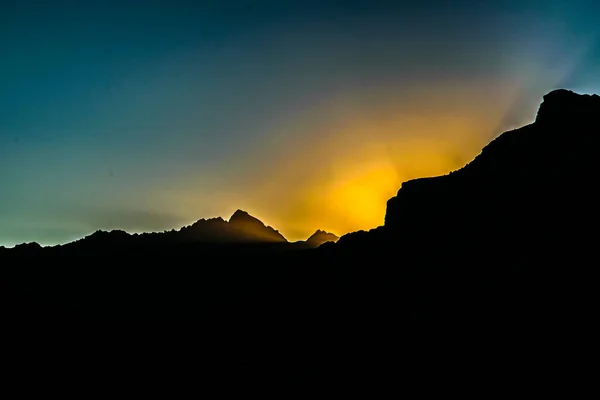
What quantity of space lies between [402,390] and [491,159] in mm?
31976

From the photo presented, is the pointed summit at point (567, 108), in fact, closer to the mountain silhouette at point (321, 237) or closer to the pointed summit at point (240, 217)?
the mountain silhouette at point (321, 237)

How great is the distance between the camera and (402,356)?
3841 centimetres

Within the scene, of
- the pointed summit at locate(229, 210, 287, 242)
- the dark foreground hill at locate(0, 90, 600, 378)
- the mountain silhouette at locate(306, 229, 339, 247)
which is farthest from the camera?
the pointed summit at locate(229, 210, 287, 242)

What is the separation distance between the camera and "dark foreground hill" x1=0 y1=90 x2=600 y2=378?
32.0 m

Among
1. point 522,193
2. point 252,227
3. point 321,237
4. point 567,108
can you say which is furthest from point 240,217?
point 522,193

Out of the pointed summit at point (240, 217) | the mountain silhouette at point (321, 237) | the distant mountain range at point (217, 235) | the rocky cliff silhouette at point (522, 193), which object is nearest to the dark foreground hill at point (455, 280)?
the rocky cliff silhouette at point (522, 193)

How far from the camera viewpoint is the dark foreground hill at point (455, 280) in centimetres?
3200

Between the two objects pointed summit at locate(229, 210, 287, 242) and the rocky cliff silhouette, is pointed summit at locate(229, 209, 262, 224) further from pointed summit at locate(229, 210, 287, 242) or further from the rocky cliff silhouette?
the rocky cliff silhouette

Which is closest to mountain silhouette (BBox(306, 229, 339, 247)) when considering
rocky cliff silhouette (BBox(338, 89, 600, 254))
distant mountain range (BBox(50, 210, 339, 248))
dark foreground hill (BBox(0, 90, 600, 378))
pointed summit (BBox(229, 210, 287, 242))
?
distant mountain range (BBox(50, 210, 339, 248))

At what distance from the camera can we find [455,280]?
3984cm

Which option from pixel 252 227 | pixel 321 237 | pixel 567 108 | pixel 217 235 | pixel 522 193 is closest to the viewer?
pixel 522 193

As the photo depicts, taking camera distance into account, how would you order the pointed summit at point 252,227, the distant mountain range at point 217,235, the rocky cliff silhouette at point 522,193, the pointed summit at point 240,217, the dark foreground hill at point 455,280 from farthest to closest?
1. the pointed summit at point 240,217
2. the pointed summit at point 252,227
3. the distant mountain range at point 217,235
4. the rocky cliff silhouette at point 522,193
5. the dark foreground hill at point 455,280

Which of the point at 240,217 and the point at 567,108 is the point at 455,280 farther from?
the point at 240,217

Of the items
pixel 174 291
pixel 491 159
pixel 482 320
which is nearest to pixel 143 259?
pixel 174 291
